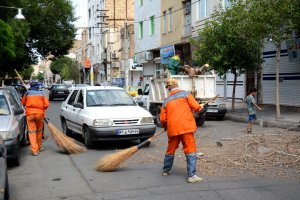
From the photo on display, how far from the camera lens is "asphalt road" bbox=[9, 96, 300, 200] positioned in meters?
6.40

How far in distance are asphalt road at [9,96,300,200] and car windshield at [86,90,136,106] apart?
206cm

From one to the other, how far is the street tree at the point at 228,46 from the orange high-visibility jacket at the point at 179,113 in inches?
435

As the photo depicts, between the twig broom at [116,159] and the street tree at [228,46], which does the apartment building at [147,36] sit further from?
the twig broom at [116,159]

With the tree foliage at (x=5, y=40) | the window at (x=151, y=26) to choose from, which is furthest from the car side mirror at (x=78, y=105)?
the window at (x=151, y=26)

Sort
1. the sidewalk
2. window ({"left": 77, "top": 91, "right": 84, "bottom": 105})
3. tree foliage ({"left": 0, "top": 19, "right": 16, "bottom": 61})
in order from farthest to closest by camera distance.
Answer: tree foliage ({"left": 0, "top": 19, "right": 16, "bottom": 61}), the sidewalk, window ({"left": 77, "top": 91, "right": 84, "bottom": 105})

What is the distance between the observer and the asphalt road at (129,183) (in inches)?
252

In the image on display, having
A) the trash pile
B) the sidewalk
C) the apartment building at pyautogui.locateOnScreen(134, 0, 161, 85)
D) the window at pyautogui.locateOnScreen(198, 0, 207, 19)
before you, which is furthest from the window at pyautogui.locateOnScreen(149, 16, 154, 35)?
the trash pile

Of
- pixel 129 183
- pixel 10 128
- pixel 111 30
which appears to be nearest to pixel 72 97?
pixel 10 128

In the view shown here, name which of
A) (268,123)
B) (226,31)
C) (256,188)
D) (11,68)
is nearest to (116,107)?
(256,188)

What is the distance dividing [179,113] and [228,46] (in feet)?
40.9

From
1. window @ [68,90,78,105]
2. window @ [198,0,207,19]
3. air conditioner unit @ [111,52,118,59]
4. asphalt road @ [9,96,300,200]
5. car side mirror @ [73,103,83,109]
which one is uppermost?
window @ [198,0,207,19]

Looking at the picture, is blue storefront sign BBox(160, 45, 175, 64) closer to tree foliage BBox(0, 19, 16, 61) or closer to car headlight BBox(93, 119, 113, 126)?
tree foliage BBox(0, 19, 16, 61)

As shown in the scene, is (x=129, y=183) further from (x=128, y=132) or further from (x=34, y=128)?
(x=34, y=128)

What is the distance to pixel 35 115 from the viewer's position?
10031mm
